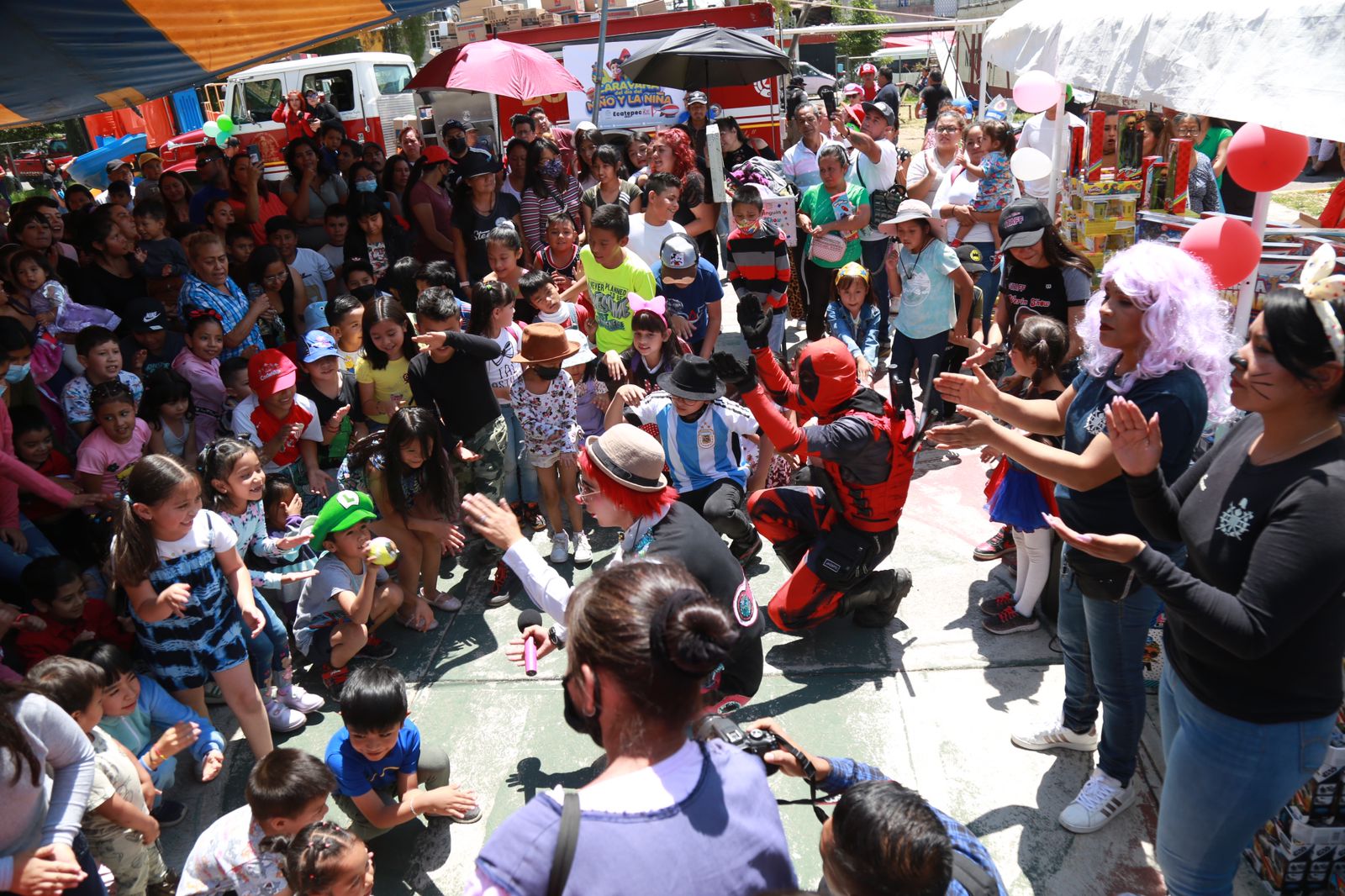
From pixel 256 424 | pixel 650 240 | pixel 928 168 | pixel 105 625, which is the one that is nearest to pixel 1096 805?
pixel 105 625

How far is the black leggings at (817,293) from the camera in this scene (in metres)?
7.39

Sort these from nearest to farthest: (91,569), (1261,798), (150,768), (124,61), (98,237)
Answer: (1261,798)
(150,768)
(91,569)
(124,61)
(98,237)

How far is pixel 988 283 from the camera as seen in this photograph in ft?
23.0

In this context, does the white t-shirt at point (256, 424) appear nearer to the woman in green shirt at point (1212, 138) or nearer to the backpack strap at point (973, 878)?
the backpack strap at point (973, 878)

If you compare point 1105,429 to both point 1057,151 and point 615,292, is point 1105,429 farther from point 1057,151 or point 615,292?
point 1057,151

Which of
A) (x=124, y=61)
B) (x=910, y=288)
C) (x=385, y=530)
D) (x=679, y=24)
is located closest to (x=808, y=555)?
(x=385, y=530)

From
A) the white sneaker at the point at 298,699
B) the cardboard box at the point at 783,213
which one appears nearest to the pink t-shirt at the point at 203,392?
the white sneaker at the point at 298,699

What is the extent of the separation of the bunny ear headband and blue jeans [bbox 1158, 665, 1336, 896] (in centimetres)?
89

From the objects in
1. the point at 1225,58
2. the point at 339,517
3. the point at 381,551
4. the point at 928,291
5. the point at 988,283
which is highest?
the point at 1225,58

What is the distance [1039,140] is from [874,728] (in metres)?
5.64

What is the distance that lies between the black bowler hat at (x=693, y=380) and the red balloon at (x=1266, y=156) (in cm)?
233

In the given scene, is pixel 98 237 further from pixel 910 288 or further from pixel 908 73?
pixel 908 73

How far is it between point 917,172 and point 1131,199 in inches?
104

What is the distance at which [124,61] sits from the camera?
4.42 m
